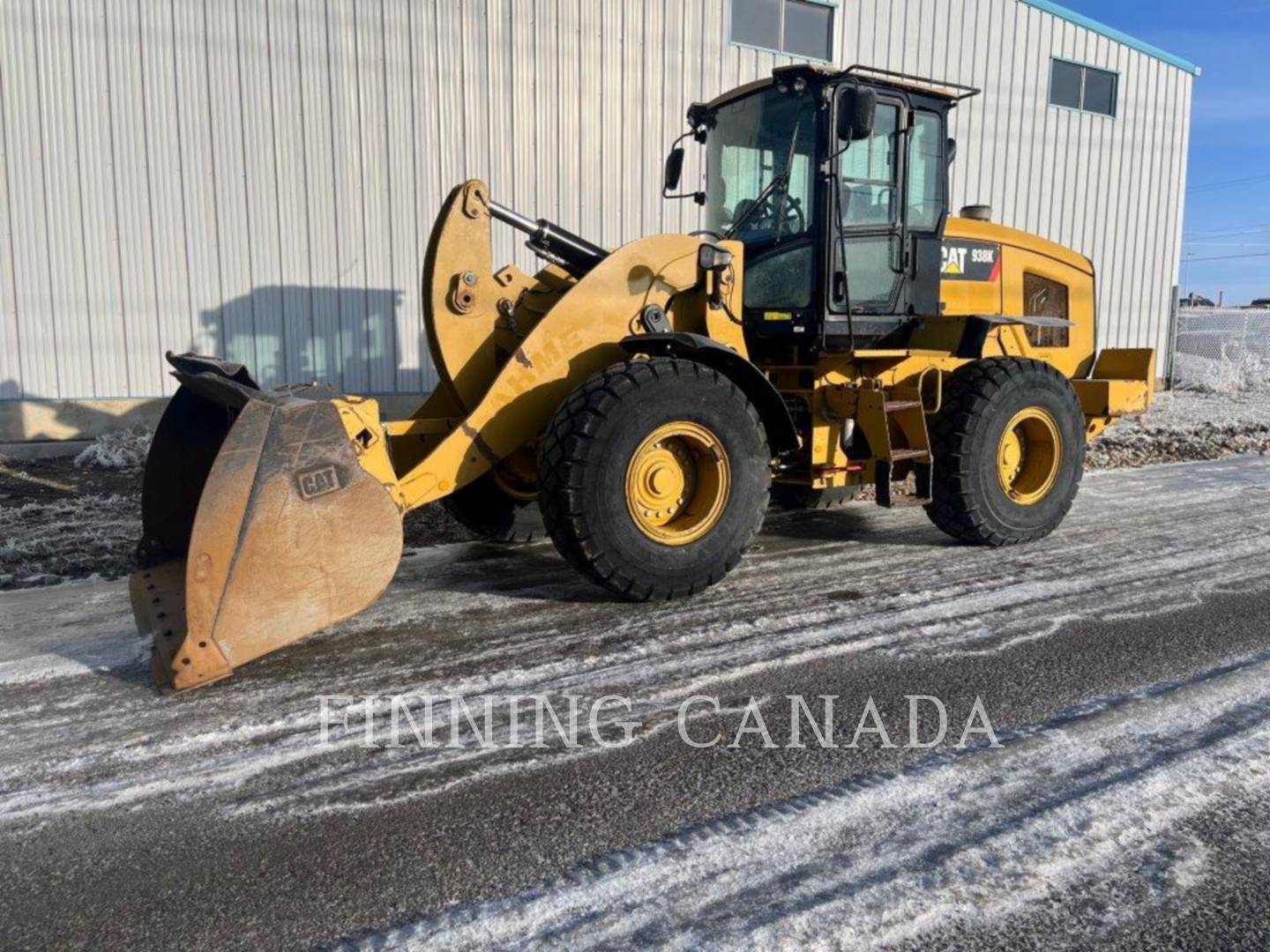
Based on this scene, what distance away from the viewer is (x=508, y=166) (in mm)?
10828

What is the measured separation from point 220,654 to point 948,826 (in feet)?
8.26

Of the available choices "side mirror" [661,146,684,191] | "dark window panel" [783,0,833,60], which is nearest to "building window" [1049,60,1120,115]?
"dark window panel" [783,0,833,60]

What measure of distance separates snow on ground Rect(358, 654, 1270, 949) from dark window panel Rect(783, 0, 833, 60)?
11.2m

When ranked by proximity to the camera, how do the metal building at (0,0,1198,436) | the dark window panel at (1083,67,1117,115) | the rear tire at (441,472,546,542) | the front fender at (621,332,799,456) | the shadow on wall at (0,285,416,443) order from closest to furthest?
the front fender at (621,332,799,456), the rear tire at (441,472,546,542), the metal building at (0,0,1198,436), the shadow on wall at (0,285,416,443), the dark window panel at (1083,67,1117,115)

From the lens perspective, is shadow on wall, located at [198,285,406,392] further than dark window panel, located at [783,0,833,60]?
No

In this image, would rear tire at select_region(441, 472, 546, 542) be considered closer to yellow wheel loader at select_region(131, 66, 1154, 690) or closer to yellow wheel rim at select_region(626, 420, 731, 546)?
yellow wheel loader at select_region(131, 66, 1154, 690)

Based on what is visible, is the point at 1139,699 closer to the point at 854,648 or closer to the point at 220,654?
the point at 854,648

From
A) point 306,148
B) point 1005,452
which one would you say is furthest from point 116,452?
point 1005,452

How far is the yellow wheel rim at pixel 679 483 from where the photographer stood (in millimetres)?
4527

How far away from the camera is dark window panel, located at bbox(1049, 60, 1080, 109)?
589 inches

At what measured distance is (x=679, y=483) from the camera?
4.73 meters

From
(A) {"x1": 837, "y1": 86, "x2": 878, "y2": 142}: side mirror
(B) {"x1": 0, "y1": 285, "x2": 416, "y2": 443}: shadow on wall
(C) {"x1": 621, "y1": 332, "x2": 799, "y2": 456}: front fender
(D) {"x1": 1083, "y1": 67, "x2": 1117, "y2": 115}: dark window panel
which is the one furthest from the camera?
(D) {"x1": 1083, "y1": 67, "x2": 1117, "y2": 115}: dark window panel

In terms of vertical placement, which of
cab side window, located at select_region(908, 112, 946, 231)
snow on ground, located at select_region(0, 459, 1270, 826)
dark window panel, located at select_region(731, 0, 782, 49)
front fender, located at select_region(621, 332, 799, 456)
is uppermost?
dark window panel, located at select_region(731, 0, 782, 49)

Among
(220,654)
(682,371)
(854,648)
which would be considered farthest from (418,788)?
(682,371)
